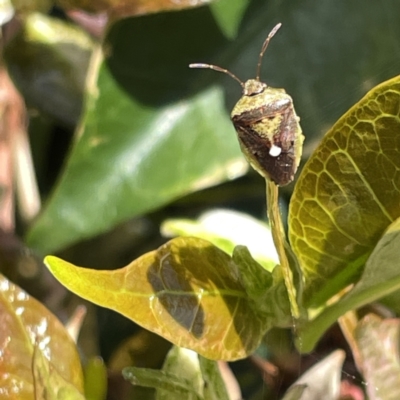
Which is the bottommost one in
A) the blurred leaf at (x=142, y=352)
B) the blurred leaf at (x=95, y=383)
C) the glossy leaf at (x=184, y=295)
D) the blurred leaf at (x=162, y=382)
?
the blurred leaf at (x=142, y=352)

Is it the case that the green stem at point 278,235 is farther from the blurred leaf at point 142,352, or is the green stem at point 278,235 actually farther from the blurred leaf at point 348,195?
the blurred leaf at point 142,352

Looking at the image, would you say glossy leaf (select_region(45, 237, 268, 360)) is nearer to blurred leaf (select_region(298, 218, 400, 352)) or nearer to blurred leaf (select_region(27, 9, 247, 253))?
blurred leaf (select_region(298, 218, 400, 352))

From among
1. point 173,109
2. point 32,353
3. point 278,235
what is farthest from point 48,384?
point 173,109

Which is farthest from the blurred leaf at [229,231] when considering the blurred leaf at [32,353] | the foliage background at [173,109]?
the blurred leaf at [32,353]

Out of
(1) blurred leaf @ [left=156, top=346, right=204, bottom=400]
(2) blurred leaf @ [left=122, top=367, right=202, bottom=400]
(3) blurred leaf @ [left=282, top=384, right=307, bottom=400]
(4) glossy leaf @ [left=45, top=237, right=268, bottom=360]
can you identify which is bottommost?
(3) blurred leaf @ [left=282, top=384, right=307, bottom=400]

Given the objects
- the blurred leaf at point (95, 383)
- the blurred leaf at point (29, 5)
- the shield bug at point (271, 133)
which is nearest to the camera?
the shield bug at point (271, 133)

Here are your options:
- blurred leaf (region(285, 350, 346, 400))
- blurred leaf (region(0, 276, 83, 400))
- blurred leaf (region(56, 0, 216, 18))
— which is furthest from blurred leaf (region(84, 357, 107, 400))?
blurred leaf (region(56, 0, 216, 18))

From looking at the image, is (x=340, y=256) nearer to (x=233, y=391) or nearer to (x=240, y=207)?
(x=233, y=391)
